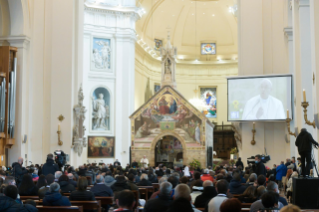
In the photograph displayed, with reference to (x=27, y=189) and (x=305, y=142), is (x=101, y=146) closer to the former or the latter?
(x=27, y=189)

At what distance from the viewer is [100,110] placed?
1247 inches

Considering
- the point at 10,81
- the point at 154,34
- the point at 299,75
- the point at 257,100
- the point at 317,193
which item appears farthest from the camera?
the point at 154,34

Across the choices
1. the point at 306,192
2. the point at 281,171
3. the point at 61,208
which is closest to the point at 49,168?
the point at 61,208

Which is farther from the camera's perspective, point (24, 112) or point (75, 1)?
point (75, 1)

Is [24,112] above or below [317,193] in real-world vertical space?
above

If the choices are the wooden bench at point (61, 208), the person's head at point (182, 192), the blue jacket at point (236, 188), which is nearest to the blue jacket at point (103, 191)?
the wooden bench at point (61, 208)

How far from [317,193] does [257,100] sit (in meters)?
12.4

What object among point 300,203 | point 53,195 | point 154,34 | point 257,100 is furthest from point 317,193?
point 154,34

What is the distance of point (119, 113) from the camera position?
31672 millimetres

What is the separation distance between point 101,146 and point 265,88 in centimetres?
1380

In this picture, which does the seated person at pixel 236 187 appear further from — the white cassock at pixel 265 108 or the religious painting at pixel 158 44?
the religious painting at pixel 158 44

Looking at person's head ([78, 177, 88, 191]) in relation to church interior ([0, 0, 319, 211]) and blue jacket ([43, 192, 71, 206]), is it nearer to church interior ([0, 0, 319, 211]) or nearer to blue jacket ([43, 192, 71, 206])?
blue jacket ([43, 192, 71, 206])

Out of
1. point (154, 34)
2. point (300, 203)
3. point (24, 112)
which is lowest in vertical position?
point (300, 203)

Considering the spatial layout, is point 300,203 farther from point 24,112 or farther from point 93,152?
point 93,152
